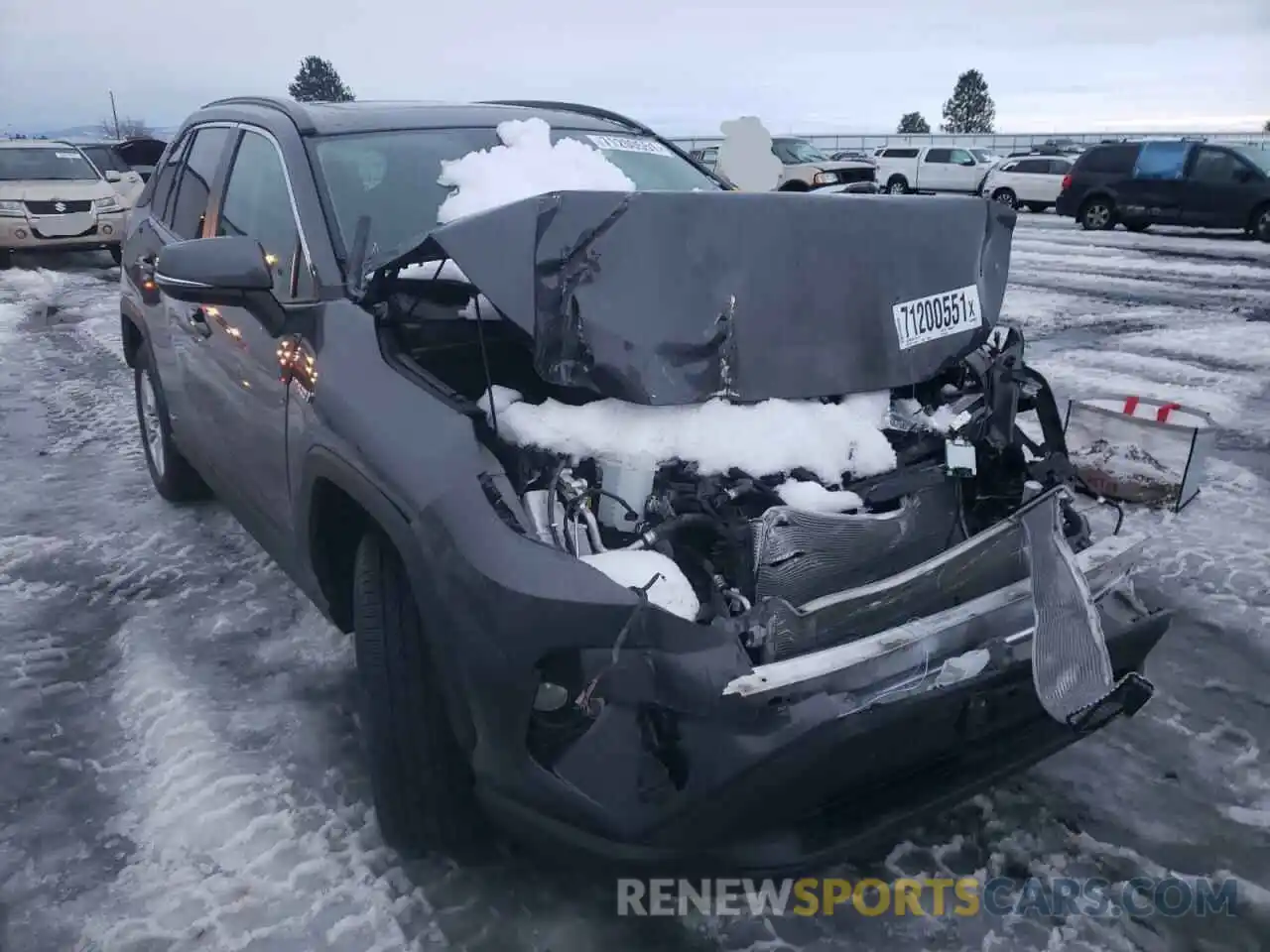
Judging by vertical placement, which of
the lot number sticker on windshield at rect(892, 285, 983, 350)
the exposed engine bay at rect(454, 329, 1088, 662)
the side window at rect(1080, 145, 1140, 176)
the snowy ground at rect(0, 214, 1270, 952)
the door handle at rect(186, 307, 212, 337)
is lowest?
the snowy ground at rect(0, 214, 1270, 952)

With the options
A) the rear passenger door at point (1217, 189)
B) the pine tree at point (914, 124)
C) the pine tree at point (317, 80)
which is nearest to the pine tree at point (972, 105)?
the pine tree at point (914, 124)

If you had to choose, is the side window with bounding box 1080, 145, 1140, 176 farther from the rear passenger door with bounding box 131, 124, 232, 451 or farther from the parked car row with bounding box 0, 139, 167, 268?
the rear passenger door with bounding box 131, 124, 232, 451

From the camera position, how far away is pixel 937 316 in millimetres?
2895

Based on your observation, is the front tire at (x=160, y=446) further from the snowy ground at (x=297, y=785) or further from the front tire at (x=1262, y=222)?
the front tire at (x=1262, y=222)

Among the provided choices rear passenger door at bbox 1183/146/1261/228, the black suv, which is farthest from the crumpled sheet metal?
rear passenger door at bbox 1183/146/1261/228

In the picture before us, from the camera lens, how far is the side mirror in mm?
2746

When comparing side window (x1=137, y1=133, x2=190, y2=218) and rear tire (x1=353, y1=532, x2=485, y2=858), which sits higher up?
side window (x1=137, y1=133, x2=190, y2=218)

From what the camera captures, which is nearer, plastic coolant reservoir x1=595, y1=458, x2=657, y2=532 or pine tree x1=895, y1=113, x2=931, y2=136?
plastic coolant reservoir x1=595, y1=458, x2=657, y2=532

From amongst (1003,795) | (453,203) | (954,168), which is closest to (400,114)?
(453,203)

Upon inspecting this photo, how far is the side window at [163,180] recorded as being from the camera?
4664mm

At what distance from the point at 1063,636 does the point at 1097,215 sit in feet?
65.3

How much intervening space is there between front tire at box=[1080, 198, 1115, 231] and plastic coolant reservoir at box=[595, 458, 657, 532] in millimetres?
19854

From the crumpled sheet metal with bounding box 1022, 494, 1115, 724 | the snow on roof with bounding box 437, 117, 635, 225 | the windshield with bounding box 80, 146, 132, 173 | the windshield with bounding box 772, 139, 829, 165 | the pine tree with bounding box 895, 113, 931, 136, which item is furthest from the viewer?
the pine tree with bounding box 895, 113, 931, 136

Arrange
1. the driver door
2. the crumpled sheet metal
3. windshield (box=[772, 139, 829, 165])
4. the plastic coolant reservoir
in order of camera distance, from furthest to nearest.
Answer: windshield (box=[772, 139, 829, 165]), the driver door, the plastic coolant reservoir, the crumpled sheet metal
